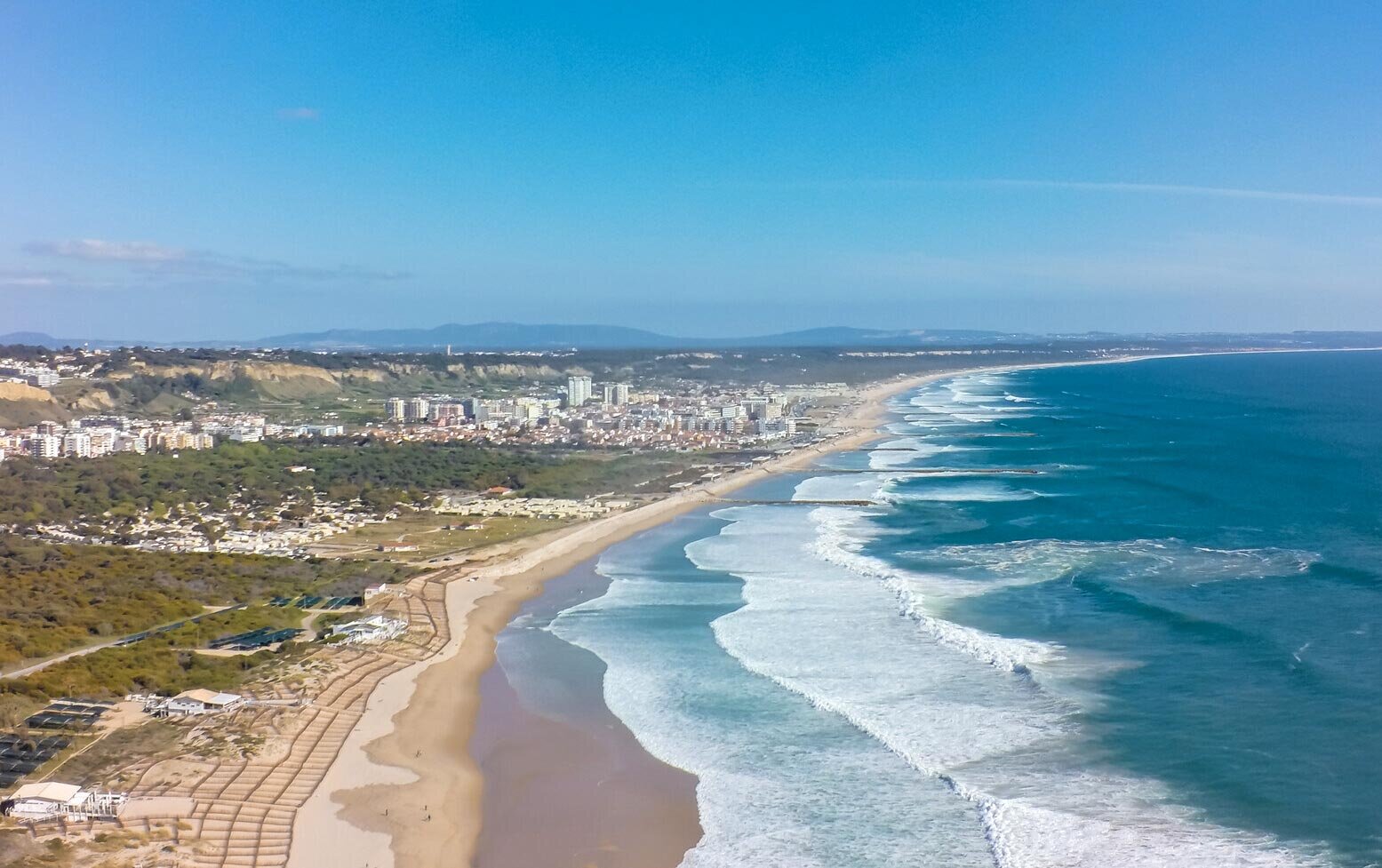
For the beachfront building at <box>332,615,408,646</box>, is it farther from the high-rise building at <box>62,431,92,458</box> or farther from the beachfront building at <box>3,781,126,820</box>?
the high-rise building at <box>62,431,92,458</box>

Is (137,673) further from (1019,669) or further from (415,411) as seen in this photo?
(415,411)

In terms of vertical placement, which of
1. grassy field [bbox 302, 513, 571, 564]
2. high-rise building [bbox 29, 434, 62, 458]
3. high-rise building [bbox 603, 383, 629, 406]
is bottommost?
grassy field [bbox 302, 513, 571, 564]

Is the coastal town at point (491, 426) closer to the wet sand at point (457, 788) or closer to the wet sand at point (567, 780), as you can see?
the wet sand at point (457, 788)

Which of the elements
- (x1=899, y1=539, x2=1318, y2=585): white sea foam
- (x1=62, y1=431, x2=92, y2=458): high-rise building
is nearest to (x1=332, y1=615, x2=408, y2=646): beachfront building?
(x1=899, y1=539, x2=1318, y2=585): white sea foam

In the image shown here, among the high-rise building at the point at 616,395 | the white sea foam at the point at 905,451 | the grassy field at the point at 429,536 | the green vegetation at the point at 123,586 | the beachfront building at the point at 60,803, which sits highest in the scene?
the high-rise building at the point at 616,395

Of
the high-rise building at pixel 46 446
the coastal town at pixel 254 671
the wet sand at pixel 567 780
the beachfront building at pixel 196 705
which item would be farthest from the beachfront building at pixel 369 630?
the high-rise building at pixel 46 446
